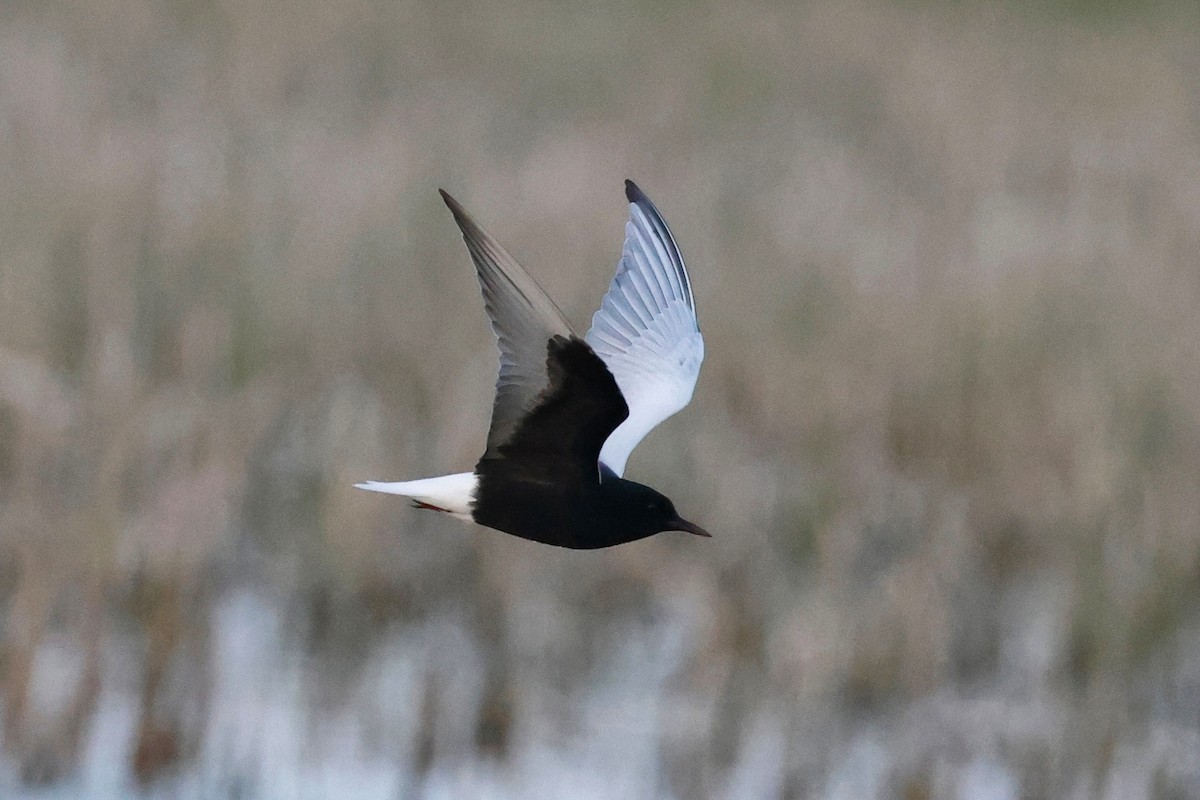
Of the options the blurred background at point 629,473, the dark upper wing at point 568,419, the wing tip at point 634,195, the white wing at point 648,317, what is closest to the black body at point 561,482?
the dark upper wing at point 568,419

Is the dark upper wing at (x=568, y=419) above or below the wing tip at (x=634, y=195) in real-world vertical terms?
below

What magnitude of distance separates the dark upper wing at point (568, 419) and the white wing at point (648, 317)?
0.81 m

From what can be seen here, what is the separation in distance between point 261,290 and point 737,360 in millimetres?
1506

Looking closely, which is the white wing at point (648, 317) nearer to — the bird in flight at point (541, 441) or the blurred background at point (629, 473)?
the bird in flight at point (541, 441)

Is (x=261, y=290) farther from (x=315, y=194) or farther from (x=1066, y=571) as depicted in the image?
(x=1066, y=571)

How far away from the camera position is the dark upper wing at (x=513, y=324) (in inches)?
108

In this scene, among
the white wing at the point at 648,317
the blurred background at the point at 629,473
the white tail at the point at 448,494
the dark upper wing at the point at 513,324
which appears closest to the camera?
the dark upper wing at the point at 513,324

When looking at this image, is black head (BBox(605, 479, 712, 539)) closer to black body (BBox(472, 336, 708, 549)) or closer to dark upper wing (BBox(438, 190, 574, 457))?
black body (BBox(472, 336, 708, 549))

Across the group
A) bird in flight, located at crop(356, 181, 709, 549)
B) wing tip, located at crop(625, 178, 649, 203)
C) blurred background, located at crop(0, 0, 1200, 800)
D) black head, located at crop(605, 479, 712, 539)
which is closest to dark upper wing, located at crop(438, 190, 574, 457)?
bird in flight, located at crop(356, 181, 709, 549)

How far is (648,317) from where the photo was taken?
3824mm

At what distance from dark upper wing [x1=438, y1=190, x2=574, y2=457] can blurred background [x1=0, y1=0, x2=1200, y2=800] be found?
6.14ft

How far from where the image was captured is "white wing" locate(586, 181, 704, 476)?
3752 mm

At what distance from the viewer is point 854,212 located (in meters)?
7.66

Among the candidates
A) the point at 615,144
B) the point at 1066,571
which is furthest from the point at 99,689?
the point at 615,144
